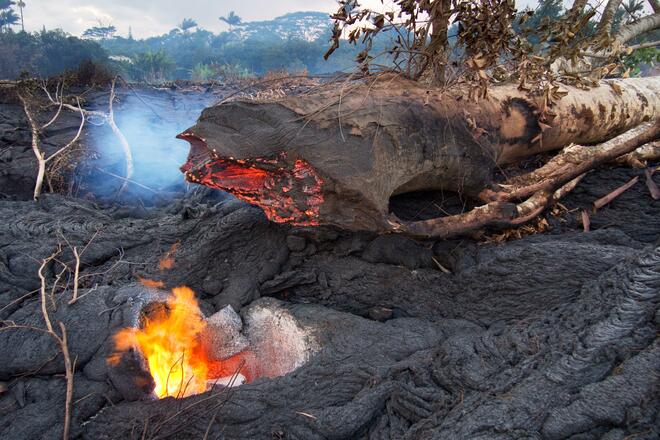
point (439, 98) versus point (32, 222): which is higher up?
point (439, 98)

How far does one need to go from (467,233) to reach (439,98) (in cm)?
94

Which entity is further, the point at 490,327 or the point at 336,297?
the point at 336,297

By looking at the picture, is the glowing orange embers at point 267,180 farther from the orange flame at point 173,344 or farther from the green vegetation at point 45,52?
the green vegetation at point 45,52

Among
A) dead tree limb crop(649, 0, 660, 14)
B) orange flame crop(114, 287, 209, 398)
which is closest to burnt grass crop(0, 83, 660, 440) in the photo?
orange flame crop(114, 287, 209, 398)

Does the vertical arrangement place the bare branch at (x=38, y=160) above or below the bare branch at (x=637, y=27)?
below

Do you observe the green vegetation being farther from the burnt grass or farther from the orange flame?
the orange flame

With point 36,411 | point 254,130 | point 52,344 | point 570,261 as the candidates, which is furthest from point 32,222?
point 570,261

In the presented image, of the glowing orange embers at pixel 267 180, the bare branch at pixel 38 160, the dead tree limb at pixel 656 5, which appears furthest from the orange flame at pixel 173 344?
the dead tree limb at pixel 656 5

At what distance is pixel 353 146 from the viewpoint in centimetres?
246

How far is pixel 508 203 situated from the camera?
2.90m

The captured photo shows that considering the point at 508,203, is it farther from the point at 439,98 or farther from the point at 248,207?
the point at 248,207

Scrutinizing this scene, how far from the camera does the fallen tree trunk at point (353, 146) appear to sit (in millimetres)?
2402

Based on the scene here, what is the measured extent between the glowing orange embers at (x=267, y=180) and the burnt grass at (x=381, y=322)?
600 millimetres

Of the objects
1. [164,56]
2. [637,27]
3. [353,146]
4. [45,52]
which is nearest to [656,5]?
[637,27]
